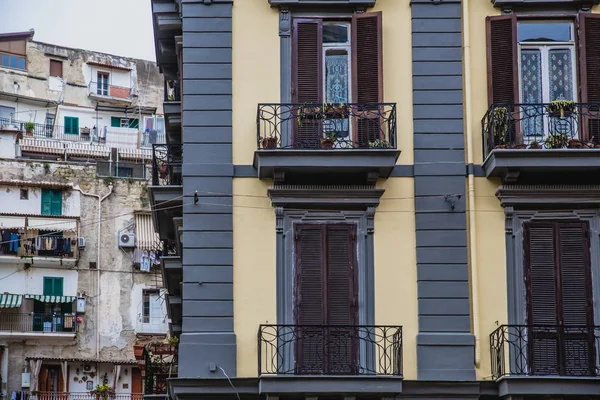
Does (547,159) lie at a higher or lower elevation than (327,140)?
lower

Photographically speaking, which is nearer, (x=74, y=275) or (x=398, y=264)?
(x=398, y=264)

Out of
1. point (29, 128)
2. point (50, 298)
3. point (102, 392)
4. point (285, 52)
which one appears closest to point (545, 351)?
point (285, 52)

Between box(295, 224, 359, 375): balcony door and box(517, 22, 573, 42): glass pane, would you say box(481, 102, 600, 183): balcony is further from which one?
box(295, 224, 359, 375): balcony door

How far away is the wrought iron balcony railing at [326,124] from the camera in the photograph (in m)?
21.3

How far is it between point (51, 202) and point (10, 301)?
Answer: 6.10 meters

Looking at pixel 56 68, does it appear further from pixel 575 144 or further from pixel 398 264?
pixel 575 144

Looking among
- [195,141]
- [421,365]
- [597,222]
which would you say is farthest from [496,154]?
[195,141]

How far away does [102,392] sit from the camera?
182ft

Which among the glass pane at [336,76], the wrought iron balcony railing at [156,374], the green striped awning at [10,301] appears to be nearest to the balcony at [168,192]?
the wrought iron balcony railing at [156,374]

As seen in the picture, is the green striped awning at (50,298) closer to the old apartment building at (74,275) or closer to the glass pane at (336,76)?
the old apartment building at (74,275)

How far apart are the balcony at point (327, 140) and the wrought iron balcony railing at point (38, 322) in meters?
41.1

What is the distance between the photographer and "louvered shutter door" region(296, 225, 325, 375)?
67.7 feet

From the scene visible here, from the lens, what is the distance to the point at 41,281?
2394 inches

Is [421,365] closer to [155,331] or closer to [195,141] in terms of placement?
[195,141]
